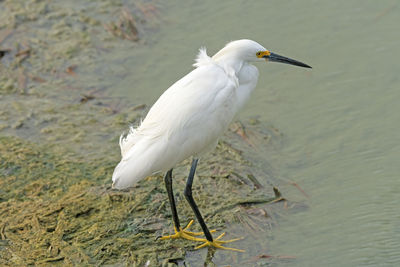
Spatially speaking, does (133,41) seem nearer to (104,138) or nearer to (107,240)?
(104,138)

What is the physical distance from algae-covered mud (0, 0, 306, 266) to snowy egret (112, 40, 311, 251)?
24.5 inches

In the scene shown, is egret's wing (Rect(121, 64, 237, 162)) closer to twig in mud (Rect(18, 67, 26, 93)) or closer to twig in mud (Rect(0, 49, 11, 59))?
twig in mud (Rect(18, 67, 26, 93))

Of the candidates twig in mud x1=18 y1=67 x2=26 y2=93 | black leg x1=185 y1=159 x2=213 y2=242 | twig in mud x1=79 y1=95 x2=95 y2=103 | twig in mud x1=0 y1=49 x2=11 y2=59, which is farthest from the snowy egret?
twig in mud x1=0 y1=49 x2=11 y2=59

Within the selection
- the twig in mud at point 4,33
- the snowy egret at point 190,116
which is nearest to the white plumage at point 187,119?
the snowy egret at point 190,116

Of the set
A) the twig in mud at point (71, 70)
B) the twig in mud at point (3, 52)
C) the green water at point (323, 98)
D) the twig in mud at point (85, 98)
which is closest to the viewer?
the green water at point (323, 98)

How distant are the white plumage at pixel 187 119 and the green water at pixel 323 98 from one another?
0.90 metres

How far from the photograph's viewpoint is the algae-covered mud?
4391 millimetres

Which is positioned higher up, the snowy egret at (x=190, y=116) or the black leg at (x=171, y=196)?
the snowy egret at (x=190, y=116)

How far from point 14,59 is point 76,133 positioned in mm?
1497

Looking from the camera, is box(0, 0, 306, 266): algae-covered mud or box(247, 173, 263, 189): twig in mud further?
box(247, 173, 263, 189): twig in mud

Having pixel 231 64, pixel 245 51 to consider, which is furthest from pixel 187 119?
pixel 245 51

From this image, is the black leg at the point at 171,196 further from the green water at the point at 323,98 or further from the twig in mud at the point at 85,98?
the twig in mud at the point at 85,98

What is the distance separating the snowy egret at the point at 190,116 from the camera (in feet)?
13.3

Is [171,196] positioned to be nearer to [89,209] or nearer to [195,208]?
[195,208]
